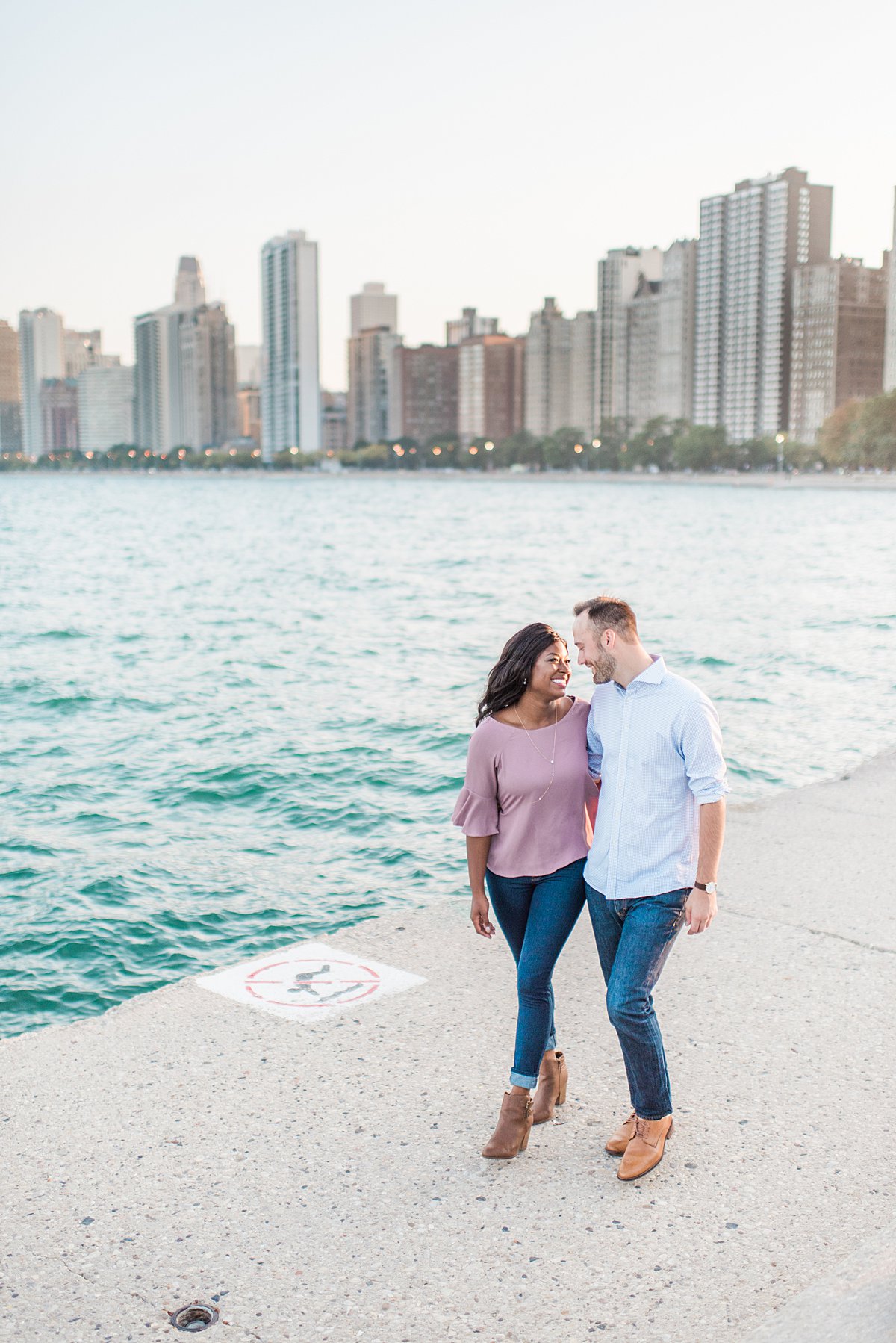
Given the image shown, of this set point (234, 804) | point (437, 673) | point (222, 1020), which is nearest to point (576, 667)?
point (437, 673)

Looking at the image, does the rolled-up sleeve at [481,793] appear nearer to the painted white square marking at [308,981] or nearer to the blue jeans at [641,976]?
the blue jeans at [641,976]

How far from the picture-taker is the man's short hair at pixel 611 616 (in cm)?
416

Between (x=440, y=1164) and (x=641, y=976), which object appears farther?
(x=440, y=1164)

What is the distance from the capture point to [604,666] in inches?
164

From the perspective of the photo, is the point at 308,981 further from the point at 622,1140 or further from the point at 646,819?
the point at 646,819

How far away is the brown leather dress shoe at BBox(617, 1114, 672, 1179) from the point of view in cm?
424

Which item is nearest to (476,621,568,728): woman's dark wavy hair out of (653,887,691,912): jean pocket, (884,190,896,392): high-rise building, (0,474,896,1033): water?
(653,887,691,912): jean pocket

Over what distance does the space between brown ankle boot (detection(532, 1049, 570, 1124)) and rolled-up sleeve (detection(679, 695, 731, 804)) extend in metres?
1.15

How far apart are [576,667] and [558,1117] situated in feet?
59.5


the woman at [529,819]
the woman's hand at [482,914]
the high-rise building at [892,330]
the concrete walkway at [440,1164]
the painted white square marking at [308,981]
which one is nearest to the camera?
the concrete walkway at [440,1164]

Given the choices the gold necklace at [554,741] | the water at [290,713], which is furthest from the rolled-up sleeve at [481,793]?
the water at [290,713]

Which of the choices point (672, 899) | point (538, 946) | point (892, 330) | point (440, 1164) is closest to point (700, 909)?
point (672, 899)

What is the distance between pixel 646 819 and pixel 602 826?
0.16m

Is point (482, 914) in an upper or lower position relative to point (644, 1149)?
upper
